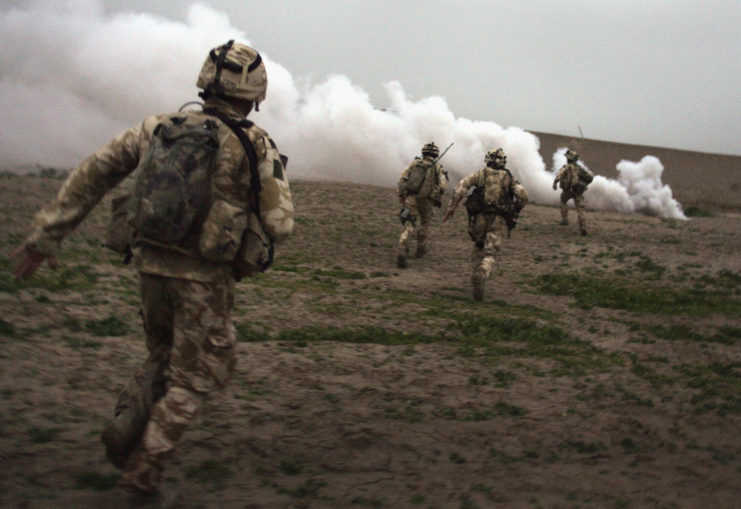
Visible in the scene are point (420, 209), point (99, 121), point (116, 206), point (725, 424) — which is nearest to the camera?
point (116, 206)

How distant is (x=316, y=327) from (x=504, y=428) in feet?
8.64

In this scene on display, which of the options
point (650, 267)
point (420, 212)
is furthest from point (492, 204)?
point (650, 267)

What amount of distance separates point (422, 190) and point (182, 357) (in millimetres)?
8943

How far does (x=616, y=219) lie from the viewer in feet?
61.7

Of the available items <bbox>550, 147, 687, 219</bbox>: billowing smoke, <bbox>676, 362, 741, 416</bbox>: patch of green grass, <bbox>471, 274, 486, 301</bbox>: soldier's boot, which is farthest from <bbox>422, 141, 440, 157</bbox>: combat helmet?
<bbox>550, 147, 687, 219</bbox>: billowing smoke

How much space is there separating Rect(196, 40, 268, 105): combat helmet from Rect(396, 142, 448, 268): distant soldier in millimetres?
8261

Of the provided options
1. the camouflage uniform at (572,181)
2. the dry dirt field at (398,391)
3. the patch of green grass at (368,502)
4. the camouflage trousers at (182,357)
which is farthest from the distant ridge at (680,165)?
the camouflage trousers at (182,357)

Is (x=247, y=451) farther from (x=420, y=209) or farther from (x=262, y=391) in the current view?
(x=420, y=209)

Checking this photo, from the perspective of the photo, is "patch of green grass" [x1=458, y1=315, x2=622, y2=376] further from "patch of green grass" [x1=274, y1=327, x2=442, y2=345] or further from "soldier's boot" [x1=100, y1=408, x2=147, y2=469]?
"soldier's boot" [x1=100, y1=408, x2=147, y2=469]

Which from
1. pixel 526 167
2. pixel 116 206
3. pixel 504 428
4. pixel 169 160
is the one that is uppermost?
pixel 526 167

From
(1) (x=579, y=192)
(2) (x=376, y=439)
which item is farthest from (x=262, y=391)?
(1) (x=579, y=192)

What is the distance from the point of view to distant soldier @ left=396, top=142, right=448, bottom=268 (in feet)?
38.0

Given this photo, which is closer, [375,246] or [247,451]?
[247,451]

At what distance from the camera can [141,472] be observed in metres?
2.85
